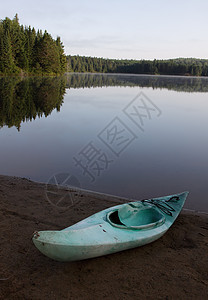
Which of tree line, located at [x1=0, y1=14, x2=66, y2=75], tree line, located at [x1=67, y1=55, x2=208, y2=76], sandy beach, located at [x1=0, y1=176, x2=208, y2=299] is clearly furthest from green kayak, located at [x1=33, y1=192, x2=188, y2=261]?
tree line, located at [x1=67, y1=55, x2=208, y2=76]

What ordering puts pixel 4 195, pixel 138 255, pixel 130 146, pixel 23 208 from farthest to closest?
1. pixel 130 146
2. pixel 4 195
3. pixel 23 208
4. pixel 138 255

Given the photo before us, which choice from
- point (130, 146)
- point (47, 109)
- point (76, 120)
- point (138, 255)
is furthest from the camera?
point (47, 109)

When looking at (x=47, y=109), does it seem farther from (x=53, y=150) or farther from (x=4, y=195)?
(x=4, y=195)

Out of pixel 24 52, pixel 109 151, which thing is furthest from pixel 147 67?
pixel 109 151

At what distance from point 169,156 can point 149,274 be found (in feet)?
21.2

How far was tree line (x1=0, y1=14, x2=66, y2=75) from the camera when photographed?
43.8 metres

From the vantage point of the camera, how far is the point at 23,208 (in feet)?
17.0

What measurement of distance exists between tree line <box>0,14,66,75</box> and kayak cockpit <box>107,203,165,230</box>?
45.5m

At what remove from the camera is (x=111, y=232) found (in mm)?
3812

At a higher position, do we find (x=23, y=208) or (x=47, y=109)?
(x=47, y=109)

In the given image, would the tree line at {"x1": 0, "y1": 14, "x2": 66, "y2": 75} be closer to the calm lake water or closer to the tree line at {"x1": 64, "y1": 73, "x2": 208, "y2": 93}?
the tree line at {"x1": 64, "y1": 73, "x2": 208, "y2": 93}

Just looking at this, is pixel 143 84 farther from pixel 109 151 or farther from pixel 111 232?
pixel 111 232

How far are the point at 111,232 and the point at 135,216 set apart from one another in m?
1.14

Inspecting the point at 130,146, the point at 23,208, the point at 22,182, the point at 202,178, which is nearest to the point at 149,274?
the point at 23,208
